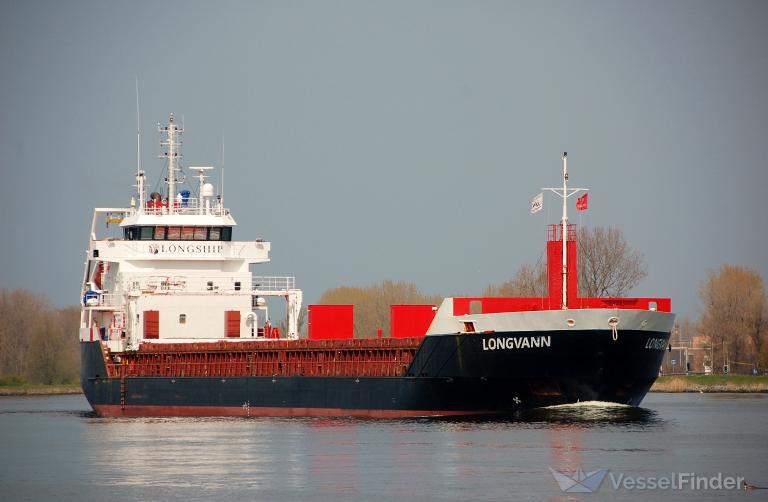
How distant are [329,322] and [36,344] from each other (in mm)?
51403

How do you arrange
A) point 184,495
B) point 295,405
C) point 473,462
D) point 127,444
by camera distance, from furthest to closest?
point 295,405 → point 127,444 → point 473,462 → point 184,495

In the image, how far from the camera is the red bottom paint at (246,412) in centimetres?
4616

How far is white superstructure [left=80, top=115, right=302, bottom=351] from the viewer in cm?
5566

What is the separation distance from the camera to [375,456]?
35656mm

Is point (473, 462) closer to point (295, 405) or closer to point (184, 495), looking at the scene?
point (184, 495)

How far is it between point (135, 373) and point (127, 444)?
1405 centimetres

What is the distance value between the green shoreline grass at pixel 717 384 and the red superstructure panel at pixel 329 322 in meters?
32.6

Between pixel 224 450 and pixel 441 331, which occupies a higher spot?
pixel 441 331

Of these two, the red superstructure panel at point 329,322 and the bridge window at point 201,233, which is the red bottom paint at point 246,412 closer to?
the red superstructure panel at point 329,322

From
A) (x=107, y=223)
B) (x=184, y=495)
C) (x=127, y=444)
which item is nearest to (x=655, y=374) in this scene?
(x=127, y=444)

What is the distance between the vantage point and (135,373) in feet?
181

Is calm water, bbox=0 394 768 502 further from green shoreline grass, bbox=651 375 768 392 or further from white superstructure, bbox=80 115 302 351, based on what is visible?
green shoreline grass, bbox=651 375 768 392

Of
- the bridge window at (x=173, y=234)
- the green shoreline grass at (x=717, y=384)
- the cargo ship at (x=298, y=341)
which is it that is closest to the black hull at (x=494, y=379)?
the cargo ship at (x=298, y=341)

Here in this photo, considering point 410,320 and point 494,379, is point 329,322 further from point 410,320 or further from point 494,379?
point 494,379
